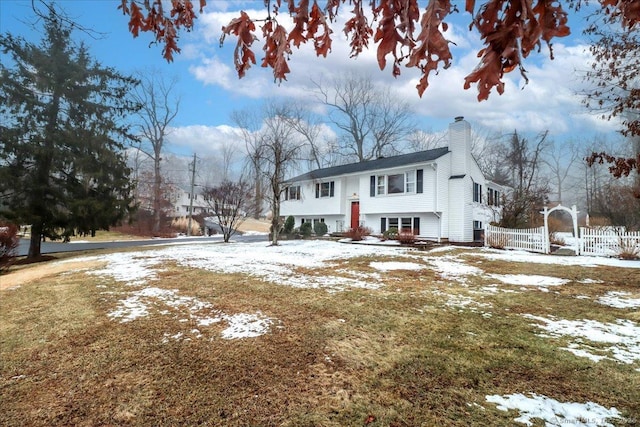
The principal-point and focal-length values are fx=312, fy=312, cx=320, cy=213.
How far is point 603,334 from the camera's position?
388cm

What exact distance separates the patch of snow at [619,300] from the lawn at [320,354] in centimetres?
3

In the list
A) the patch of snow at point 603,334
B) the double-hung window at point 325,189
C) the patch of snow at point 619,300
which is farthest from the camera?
the double-hung window at point 325,189

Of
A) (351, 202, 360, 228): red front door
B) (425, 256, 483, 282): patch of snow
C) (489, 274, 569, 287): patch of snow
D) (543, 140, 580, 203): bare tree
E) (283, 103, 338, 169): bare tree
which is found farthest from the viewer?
(543, 140, 580, 203): bare tree

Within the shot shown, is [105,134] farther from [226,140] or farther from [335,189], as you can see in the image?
[226,140]

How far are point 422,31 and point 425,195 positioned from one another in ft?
56.7

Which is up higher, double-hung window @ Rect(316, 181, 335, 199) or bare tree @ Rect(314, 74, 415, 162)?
bare tree @ Rect(314, 74, 415, 162)

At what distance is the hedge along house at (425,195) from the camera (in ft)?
57.7

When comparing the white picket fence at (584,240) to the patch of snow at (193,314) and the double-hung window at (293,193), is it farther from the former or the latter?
the double-hung window at (293,193)

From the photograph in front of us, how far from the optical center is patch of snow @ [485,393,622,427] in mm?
2236

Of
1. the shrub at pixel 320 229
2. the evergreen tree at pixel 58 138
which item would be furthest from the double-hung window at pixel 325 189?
the evergreen tree at pixel 58 138

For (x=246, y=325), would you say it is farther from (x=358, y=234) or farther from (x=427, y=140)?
(x=427, y=140)

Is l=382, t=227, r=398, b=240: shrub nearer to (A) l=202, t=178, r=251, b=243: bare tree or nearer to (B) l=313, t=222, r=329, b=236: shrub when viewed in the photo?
(B) l=313, t=222, r=329, b=236: shrub

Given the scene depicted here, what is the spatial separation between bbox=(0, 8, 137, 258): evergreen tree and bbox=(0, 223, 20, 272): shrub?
9.12ft

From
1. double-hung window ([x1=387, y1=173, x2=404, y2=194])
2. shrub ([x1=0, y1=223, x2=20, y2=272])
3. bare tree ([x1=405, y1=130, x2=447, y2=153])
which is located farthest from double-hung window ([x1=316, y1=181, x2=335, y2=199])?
bare tree ([x1=405, y1=130, x2=447, y2=153])
